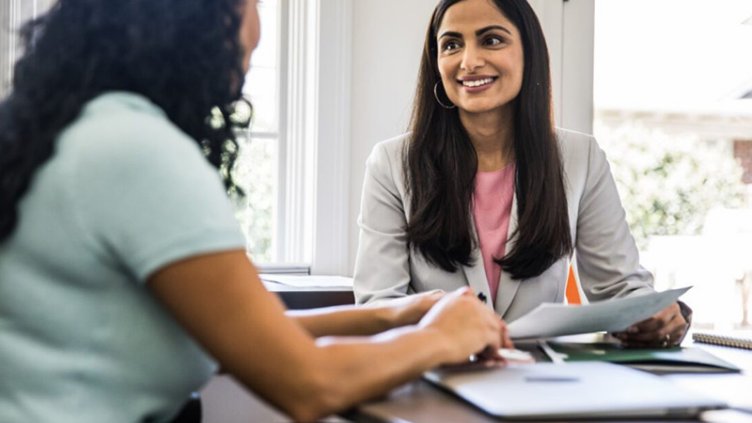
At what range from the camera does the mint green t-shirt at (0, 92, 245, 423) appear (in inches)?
28.2

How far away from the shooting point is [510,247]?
1.67 metres

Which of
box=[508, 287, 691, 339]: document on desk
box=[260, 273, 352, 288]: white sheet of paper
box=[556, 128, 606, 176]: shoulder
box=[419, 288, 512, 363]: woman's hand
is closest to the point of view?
box=[419, 288, 512, 363]: woman's hand

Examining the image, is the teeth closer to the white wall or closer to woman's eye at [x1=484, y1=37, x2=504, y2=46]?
woman's eye at [x1=484, y1=37, x2=504, y2=46]

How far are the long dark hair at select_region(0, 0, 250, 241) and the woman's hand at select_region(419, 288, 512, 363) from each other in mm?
331

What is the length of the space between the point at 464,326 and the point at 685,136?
22.8 feet

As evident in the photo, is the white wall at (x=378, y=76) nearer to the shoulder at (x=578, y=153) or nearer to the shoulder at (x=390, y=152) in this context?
the shoulder at (x=390, y=152)

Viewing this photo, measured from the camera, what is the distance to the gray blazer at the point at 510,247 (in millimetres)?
1657

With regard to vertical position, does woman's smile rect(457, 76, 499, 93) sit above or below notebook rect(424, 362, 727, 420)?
above

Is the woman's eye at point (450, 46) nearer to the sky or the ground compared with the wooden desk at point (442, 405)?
nearer to the sky

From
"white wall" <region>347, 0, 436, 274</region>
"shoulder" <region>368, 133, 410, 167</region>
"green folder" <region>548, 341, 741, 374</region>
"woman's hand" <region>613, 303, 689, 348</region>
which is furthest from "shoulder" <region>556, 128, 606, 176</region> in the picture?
"white wall" <region>347, 0, 436, 274</region>

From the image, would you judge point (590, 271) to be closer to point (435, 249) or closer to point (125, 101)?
point (435, 249)

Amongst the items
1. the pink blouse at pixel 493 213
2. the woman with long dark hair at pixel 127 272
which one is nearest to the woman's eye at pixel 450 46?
the pink blouse at pixel 493 213

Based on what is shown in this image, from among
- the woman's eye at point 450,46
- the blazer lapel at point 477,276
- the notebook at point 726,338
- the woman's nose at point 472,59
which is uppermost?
the woman's eye at point 450,46

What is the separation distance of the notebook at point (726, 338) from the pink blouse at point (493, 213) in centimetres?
39
